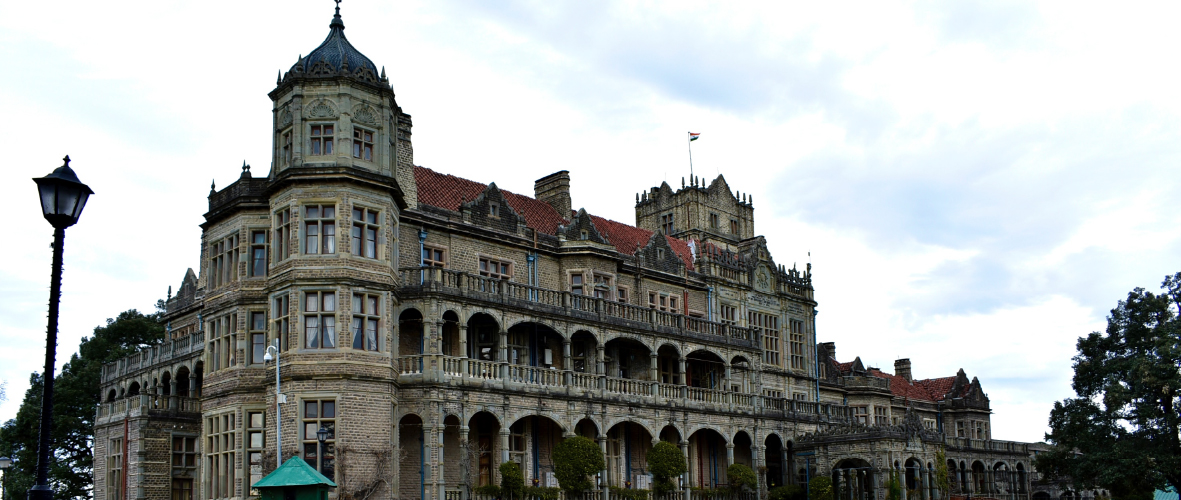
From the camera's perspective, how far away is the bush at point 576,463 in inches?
1409

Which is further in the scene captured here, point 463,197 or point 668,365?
point 668,365

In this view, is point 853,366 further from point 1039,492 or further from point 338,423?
point 338,423

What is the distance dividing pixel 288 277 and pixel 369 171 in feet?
13.1

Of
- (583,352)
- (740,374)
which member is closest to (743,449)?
(740,374)

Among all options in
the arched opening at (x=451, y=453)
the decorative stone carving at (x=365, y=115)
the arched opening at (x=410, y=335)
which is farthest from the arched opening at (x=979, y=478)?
the decorative stone carving at (x=365, y=115)

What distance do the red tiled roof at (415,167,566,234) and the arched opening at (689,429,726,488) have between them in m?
10.6

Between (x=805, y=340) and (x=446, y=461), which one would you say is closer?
(x=446, y=461)

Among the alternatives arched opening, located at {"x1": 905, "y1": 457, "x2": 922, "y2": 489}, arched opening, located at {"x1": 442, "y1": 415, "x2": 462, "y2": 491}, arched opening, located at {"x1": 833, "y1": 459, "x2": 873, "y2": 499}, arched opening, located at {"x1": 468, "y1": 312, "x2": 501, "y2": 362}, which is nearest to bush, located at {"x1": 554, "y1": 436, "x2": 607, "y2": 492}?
arched opening, located at {"x1": 442, "y1": 415, "x2": 462, "y2": 491}

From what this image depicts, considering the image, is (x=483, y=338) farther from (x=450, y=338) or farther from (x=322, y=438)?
(x=322, y=438)

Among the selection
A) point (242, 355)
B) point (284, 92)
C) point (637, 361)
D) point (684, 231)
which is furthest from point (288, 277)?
point (684, 231)

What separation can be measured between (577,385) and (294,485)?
13417 mm

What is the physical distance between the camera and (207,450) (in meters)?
35.4

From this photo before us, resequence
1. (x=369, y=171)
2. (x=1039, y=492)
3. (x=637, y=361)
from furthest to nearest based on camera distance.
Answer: (x=1039, y=492) → (x=637, y=361) → (x=369, y=171)

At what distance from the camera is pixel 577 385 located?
3866cm
